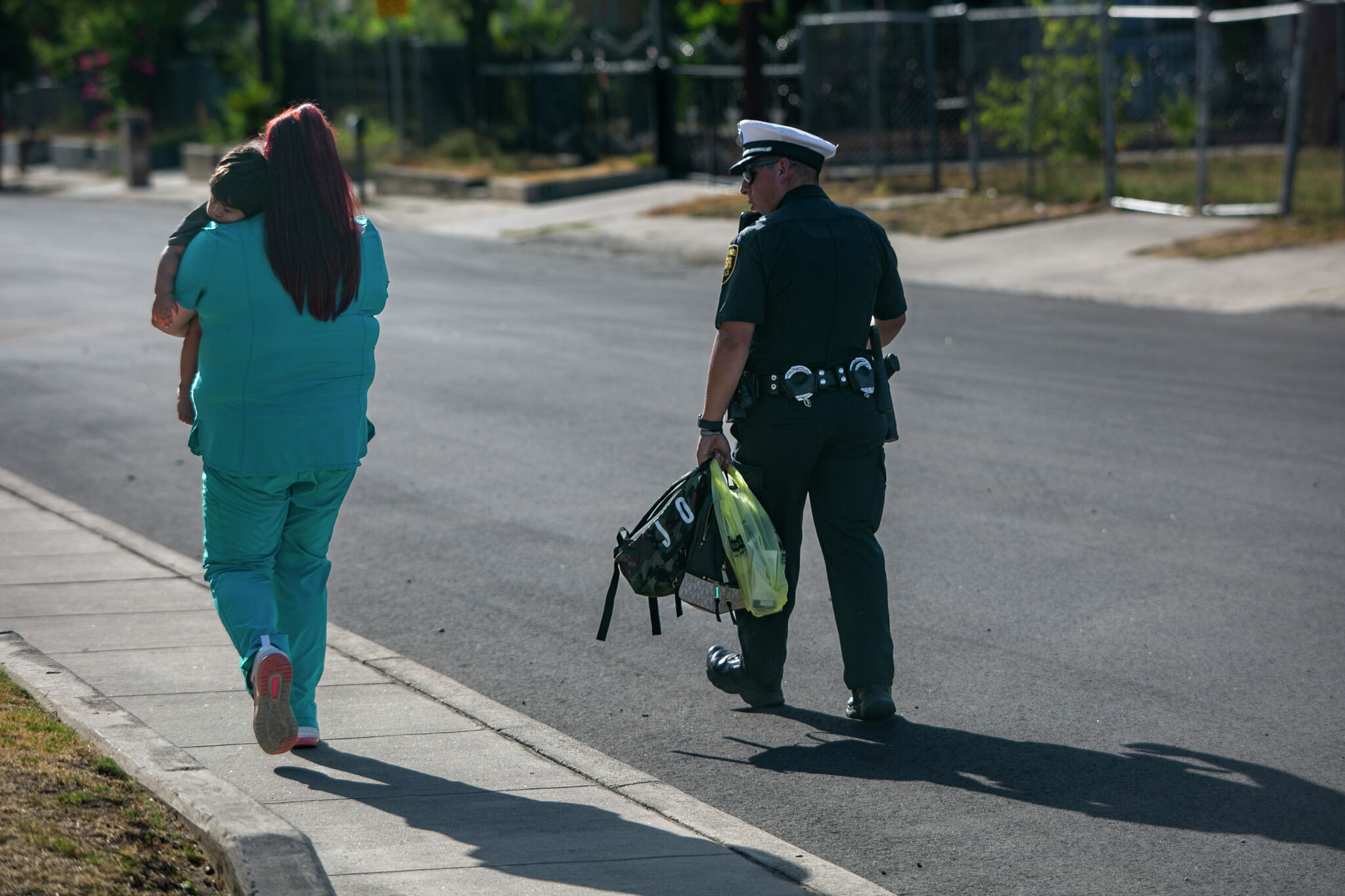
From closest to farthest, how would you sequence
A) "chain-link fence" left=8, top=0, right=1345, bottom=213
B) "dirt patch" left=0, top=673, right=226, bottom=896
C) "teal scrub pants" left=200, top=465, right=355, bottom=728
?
"dirt patch" left=0, top=673, right=226, bottom=896 < "teal scrub pants" left=200, top=465, right=355, bottom=728 < "chain-link fence" left=8, top=0, right=1345, bottom=213

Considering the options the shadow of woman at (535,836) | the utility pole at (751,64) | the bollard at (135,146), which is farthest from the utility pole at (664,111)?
the shadow of woman at (535,836)

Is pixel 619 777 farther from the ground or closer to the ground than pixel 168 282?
closer to the ground

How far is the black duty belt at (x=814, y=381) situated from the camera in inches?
197

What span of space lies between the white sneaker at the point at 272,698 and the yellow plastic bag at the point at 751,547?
1386 mm

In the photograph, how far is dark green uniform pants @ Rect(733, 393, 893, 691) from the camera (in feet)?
16.6

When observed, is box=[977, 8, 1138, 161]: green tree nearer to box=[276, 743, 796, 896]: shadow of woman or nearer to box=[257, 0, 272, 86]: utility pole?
box=[257, 0, 272, 86]: utility pole

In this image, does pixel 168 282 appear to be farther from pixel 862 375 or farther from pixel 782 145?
pixel 862 375

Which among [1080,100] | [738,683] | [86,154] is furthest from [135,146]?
[738,683]

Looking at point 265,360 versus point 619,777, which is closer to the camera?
point 265,360

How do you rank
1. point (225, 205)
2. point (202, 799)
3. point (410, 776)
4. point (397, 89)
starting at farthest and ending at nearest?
point (397, 89), point (410, 776), point (225, 205), point (202, 799)

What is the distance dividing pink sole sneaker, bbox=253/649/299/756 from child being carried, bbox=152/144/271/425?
0.88 m

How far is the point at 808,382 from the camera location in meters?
5.00

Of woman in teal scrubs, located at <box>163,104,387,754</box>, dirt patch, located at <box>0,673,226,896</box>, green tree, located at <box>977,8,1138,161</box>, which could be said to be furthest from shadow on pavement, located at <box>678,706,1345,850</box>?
green tree, located at <box>977,8,1138,161</box>

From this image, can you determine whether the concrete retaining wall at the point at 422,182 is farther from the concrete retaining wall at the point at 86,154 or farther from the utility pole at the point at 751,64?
the concrete retaining wall at the point at 86,154
